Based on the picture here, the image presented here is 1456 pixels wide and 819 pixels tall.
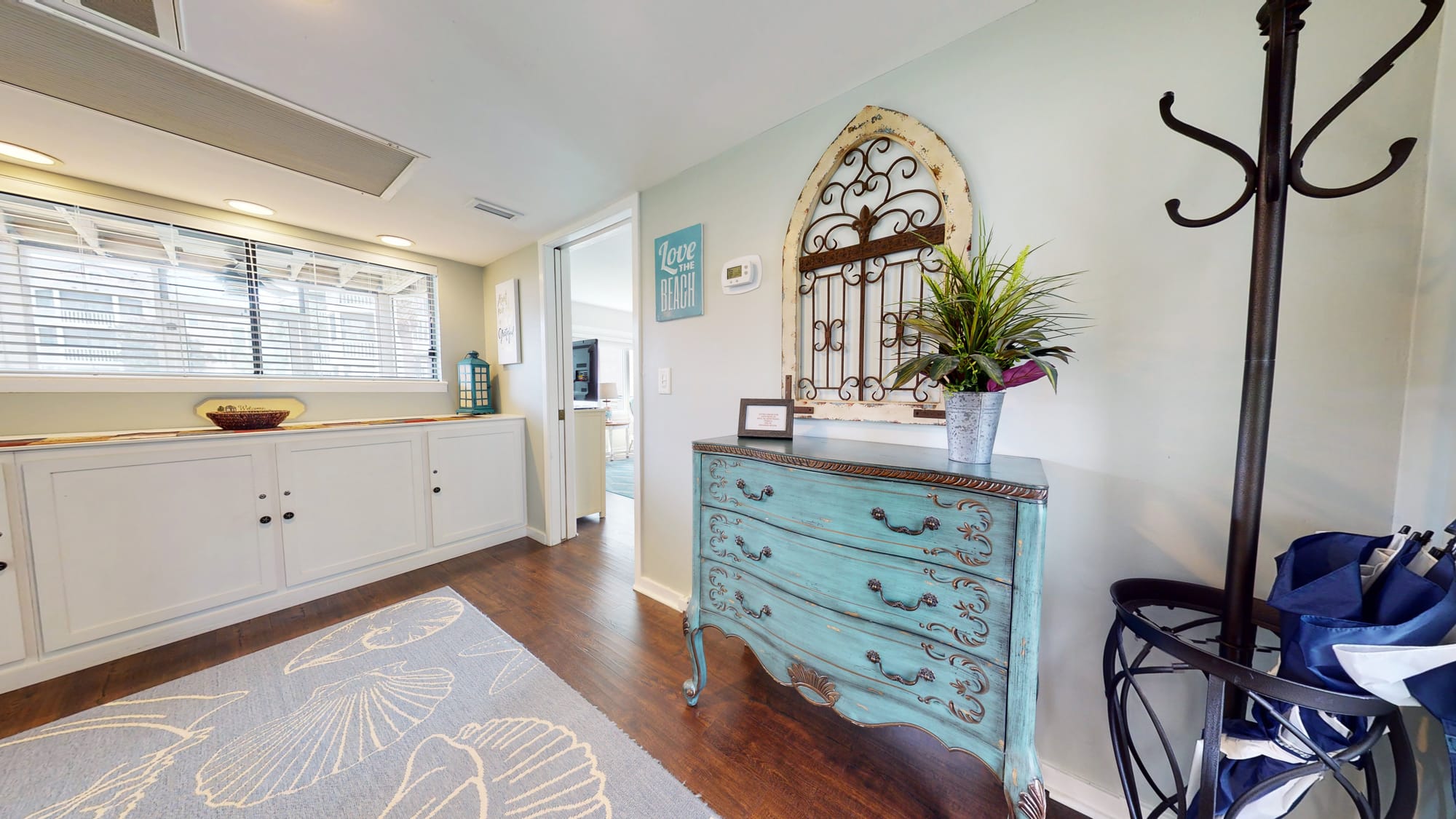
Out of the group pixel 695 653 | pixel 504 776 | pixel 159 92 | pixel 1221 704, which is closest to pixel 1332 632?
pixel 1221 704

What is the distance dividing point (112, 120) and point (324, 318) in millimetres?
1303

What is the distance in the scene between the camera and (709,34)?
1211 millimetres

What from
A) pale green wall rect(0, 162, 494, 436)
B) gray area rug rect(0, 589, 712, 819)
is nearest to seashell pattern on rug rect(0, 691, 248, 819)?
gray area rug rect(0, 589, 712, 819)

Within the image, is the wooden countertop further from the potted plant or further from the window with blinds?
the potted plant

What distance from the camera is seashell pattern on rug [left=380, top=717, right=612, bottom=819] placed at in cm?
114

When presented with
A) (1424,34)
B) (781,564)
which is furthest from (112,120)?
(1424,34)

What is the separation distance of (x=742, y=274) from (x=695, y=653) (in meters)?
1.51

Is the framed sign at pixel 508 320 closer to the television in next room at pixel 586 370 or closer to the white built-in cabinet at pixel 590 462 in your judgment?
the white built-in cabinet at pixel 590 462

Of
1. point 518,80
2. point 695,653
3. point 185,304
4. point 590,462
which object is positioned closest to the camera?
point 518,80

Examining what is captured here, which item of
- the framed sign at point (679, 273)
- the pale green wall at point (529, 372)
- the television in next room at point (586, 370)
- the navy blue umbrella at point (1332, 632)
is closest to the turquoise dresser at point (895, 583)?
the navy blue umbrella at point (1332, 632)

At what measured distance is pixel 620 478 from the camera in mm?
5156

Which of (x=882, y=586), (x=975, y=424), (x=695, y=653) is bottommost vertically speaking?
(x=695, y=653)

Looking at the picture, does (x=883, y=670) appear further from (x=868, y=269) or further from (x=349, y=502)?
(x=349, y=502)

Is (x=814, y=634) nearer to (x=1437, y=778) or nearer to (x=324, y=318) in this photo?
(x=1437, y=778)
